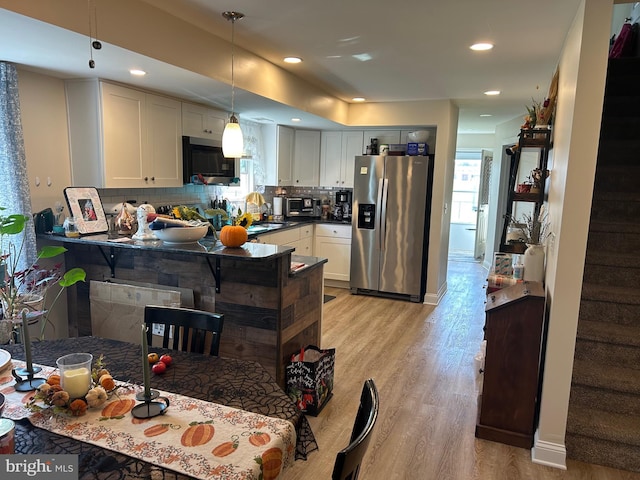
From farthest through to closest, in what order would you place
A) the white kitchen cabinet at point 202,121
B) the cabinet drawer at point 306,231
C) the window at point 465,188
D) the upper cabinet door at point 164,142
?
the window at point 465,188, the cabinet drawer at point 306,231, the white kitchen cabinet at point 202,121, the upper cabinet door at point 164,142

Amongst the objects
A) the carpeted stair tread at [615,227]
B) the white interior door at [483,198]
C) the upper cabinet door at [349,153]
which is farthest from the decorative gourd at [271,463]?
the white interior door at [483,198]

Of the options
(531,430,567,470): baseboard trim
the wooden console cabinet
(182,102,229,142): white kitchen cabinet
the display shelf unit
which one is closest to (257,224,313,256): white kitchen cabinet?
(182,102,229,142): white kitchen cabinet

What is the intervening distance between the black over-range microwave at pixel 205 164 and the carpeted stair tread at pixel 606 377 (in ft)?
11.1

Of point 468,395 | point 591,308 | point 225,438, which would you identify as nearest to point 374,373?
point 468,395

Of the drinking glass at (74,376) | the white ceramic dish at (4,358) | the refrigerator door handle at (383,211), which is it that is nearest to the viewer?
the drinking glass at (74,376)

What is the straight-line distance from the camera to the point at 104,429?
1258mm

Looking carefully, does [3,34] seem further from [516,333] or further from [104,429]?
[516,333]

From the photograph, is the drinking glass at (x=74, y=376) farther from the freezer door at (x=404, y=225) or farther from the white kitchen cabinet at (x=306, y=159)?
the white kitchen cabinet at (x=306, y=159)

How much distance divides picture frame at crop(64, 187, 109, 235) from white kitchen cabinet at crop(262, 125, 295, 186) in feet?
8.93

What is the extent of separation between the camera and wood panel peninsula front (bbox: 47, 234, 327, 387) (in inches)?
107

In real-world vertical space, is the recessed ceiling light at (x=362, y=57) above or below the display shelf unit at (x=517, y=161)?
above

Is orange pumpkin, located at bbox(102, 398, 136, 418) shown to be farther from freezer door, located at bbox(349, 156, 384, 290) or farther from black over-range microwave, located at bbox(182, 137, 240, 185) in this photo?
freezer door, located at bbox(349, 156, 384, 290)

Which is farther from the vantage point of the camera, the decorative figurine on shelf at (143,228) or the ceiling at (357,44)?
the decorative figurine on shelf at (143,228)

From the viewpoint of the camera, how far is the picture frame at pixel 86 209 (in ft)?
10.1
